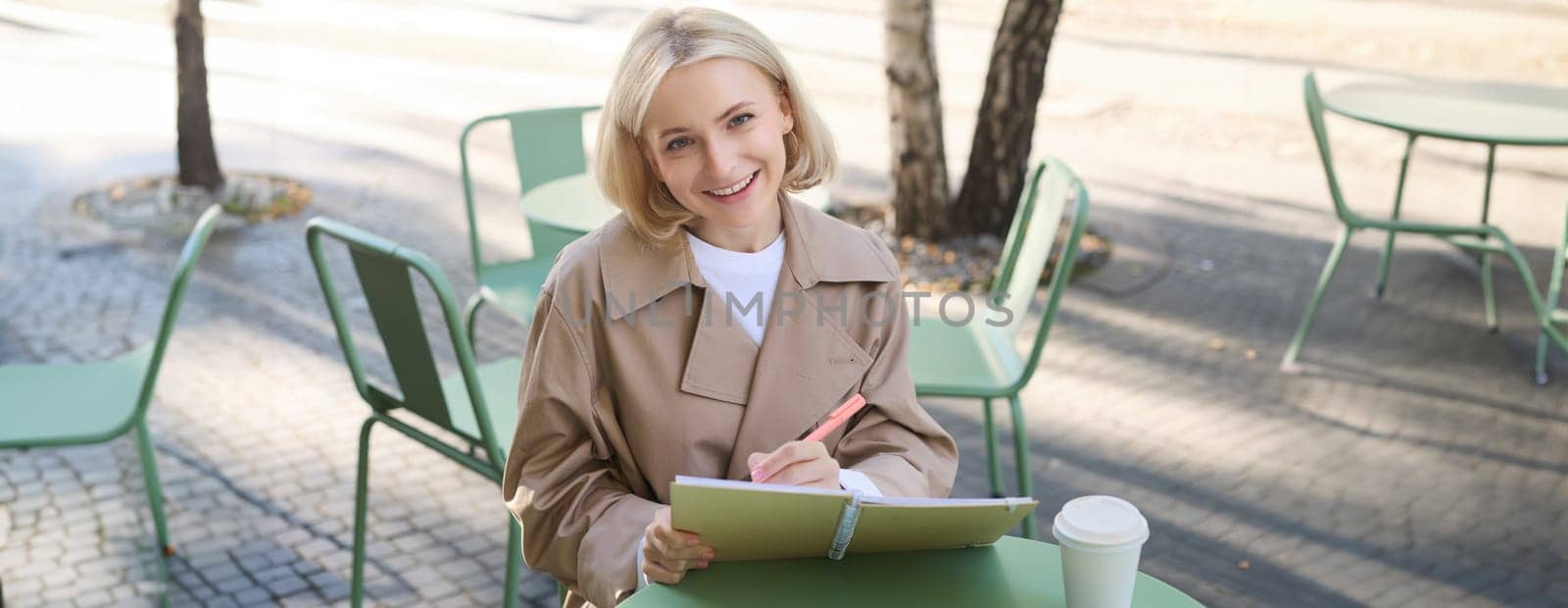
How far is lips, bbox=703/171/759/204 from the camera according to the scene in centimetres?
190

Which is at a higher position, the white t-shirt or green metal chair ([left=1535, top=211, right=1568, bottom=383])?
the white t-shirt

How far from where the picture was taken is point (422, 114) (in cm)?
906

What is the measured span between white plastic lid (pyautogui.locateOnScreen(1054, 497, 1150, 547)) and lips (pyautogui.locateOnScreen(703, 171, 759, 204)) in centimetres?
66

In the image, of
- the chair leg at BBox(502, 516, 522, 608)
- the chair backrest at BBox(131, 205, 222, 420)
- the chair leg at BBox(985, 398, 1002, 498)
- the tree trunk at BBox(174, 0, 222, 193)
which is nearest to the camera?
the chair leg at BBox(502, 516, 522, 608)

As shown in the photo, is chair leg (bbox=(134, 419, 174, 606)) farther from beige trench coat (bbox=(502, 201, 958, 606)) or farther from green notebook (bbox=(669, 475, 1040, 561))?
green notebook (bbox=(669, 475, 1040, 561))

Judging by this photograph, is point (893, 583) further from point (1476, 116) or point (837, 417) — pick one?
point (1476, 116)

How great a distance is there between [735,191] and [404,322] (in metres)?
1.24

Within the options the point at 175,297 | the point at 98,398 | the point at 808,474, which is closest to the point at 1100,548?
the point at 808,474

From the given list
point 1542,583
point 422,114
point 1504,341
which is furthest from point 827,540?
point 422,114

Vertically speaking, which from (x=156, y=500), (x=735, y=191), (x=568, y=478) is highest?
(x=735, y=191)

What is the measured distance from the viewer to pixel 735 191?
1.91m

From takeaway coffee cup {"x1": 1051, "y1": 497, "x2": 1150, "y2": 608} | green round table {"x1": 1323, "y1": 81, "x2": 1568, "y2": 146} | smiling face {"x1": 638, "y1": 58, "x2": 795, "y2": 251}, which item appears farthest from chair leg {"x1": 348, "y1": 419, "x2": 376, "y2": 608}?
green round table {"x1": 1323, "y1": 81, "x2": 1568, "y2": 146}

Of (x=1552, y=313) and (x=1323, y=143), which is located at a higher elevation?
(x=1323, y=143)

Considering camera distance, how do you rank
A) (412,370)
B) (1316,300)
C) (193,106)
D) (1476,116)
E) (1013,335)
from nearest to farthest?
(412,370)
(1013,335)
(1316,300)
(1476,116)
(193,106)
